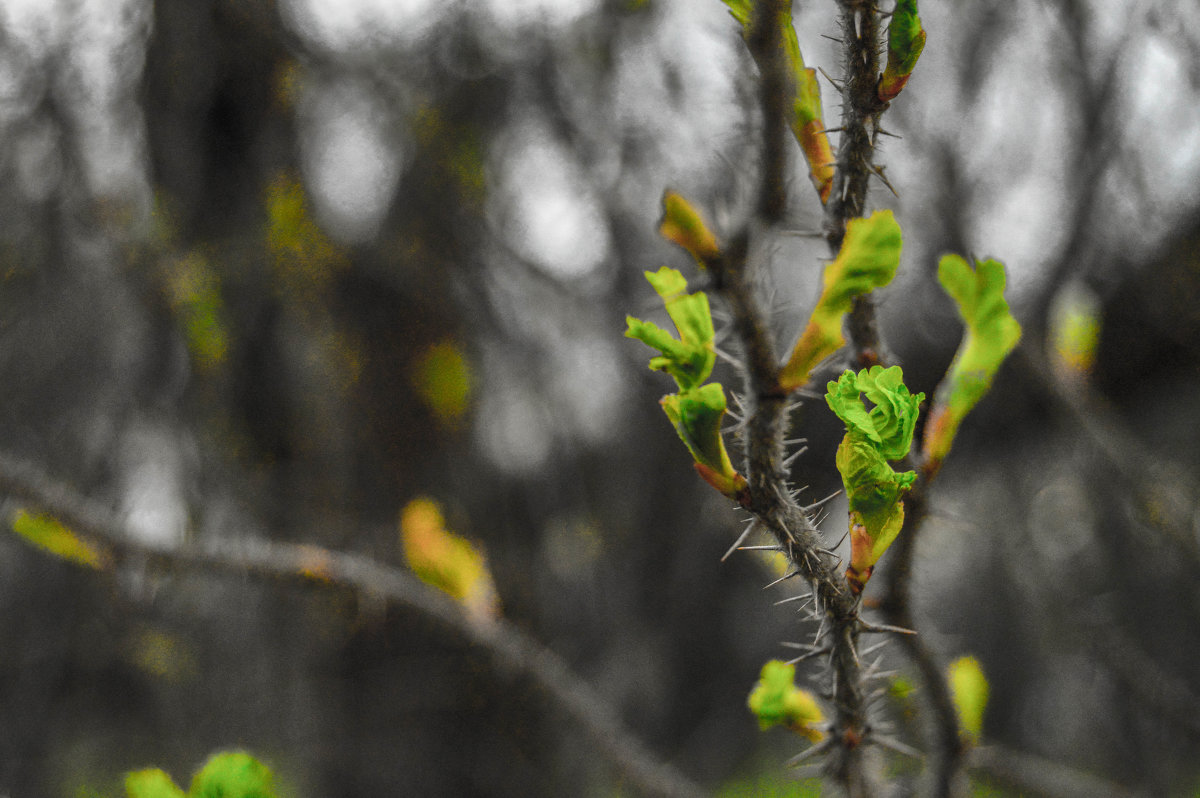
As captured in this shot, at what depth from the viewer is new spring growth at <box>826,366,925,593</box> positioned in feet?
1.67

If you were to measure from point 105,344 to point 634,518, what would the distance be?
5.71ft

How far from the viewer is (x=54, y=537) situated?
1.04 m

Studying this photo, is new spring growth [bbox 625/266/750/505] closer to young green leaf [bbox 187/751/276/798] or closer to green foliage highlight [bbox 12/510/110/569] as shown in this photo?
young green leaf [bbox 187/751/276/798]

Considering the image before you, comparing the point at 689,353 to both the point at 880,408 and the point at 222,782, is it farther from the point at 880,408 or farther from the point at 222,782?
the point at 222,782

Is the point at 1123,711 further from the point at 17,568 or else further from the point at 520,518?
the point at 17,568

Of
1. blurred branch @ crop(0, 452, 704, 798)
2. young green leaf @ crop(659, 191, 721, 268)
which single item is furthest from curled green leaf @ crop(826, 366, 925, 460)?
blurred branch @ crop(0, 452, 704, 798)

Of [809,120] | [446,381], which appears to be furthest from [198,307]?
[809,120]

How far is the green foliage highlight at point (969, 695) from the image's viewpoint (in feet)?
2.77

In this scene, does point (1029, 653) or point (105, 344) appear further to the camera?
point (1029, 653)

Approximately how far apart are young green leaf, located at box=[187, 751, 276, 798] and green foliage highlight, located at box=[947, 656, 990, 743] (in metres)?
0.73

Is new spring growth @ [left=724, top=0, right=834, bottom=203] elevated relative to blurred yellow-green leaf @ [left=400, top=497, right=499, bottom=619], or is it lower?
elevated

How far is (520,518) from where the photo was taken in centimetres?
296

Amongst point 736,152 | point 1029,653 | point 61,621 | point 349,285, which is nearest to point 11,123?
point 349,285

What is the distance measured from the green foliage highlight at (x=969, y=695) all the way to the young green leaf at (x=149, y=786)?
2.68ft
